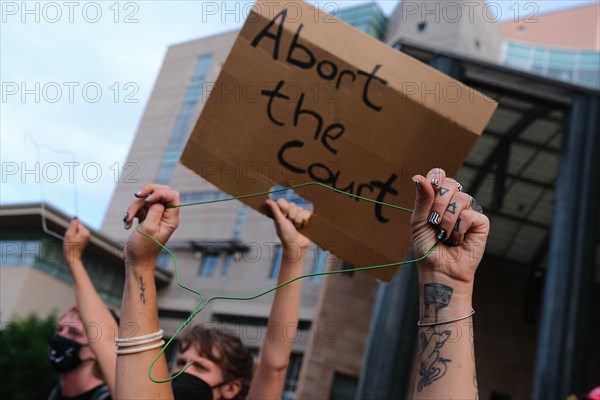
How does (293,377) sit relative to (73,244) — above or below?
above

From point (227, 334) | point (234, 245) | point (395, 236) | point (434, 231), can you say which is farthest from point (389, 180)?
point (234, 245)

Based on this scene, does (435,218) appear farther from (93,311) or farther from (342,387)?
(342,387)

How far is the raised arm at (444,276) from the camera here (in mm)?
1381

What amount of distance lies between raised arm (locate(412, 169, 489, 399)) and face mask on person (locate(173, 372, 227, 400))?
3.72 ft

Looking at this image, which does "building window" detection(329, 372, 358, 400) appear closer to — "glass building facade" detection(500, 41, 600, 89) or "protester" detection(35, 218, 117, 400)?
"protester" detection(35, 218, 117, 400)

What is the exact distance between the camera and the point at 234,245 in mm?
33781

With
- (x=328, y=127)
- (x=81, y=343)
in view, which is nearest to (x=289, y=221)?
(x=328, y=127)

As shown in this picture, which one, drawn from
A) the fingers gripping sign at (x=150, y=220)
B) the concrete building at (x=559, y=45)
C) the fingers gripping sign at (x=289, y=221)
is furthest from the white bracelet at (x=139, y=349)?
the concrete building at (x=559, y=45)

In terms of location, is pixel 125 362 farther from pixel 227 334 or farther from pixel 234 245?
pixel 234 245

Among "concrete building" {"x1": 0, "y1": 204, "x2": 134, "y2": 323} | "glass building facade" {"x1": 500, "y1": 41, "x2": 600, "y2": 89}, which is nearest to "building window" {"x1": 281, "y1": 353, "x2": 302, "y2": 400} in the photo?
"concrete building" {"x1": 0, "y1": 204, "x2": 134, "y2": 323}

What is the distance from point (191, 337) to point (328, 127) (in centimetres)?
91

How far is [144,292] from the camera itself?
179 centimetres

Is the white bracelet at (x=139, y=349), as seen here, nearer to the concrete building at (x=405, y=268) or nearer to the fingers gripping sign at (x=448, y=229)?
the fingers gripping sign at (x=448, y=229)

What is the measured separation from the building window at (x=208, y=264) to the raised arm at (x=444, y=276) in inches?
1313
